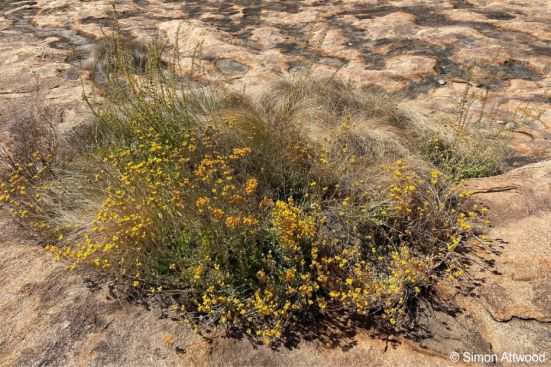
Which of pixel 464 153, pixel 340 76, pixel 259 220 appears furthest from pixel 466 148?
pixel 259 220

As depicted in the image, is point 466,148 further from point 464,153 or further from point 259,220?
point 259,220

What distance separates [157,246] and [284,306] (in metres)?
0.99

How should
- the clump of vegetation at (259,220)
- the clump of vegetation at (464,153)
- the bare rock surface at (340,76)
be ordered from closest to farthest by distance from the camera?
1. the bare rock surface at (340,76)
2. the clump of vegetation at (259,220)
3. the clump of vegetation at (464,153)

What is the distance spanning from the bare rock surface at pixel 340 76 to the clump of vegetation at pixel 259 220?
0.60ft

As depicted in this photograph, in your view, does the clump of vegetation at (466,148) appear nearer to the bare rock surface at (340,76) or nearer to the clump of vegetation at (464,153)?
the clump of vegetation at (464,153)

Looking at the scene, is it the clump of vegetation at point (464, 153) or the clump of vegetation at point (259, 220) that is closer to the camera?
the clump of vegetation at point (259, 220)

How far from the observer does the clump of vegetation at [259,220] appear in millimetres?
2438

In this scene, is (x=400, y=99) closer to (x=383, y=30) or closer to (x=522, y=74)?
(x=522, y=74)

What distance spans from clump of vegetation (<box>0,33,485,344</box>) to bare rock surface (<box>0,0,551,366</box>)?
0.60ft

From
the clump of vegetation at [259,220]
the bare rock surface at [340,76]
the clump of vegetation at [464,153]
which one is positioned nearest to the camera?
the bare rock surface at [340,76]

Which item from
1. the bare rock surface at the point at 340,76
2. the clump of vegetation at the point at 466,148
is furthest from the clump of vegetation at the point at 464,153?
the bare rock surface at the point at 340,76

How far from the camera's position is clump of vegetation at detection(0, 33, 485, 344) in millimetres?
2438

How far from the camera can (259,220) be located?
284 cm

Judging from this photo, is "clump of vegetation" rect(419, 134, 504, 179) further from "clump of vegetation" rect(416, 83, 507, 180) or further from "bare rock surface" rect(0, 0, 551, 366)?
"bare rock surface" rect(0, 0, 551, 366)
